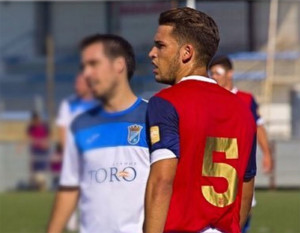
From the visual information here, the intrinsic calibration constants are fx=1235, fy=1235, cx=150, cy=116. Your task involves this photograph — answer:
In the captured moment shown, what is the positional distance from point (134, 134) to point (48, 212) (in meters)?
14.6

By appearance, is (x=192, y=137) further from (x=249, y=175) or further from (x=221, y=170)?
(x=249, y=175)

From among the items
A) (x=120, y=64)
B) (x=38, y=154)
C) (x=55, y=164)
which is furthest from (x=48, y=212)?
(x=120, y=64)

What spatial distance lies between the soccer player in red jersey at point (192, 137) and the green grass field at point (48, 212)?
1199 centimetres

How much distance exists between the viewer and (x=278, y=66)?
1314 inches

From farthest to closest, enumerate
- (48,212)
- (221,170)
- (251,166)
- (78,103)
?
(48,212)
(78,103)
(251,166)
(221,170)

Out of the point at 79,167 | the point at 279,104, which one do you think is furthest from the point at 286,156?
the point at 79,167

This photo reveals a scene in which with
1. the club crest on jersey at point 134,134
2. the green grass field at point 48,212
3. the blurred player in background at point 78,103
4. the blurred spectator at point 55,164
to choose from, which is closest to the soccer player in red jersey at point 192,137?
the club crest on jersey at point 134,134

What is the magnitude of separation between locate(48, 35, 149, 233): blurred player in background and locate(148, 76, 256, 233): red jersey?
4.25 feet

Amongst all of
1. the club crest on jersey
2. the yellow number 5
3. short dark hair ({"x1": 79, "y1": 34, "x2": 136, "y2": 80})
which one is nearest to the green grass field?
short dark hair ({"x1": 79, "y1": 34, "x2": 136, "y2": 80})

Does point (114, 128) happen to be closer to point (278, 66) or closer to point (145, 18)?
point (278, 66)

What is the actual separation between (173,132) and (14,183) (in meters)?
22.7

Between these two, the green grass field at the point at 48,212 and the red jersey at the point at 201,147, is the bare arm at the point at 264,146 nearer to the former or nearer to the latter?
the green grass field at the point at 48,212

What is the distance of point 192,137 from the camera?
5.55 m

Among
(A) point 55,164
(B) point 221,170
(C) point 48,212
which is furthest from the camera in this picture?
(A) point 55,164
